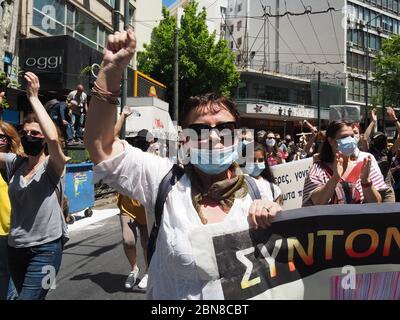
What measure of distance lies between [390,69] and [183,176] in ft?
133

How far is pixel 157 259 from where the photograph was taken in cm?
192

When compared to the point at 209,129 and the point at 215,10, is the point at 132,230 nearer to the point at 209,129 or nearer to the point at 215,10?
the point at 209,129

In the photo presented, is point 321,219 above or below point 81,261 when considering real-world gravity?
above

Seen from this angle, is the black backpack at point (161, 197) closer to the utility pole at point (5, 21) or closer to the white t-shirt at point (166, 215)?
the white t-shirt at point (166, 215)

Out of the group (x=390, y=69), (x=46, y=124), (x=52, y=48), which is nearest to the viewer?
(x=46, y=124)

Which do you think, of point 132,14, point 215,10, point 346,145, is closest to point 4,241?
point 346,145

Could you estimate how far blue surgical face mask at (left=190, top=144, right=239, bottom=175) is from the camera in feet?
6.59

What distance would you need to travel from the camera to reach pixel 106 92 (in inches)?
71.0

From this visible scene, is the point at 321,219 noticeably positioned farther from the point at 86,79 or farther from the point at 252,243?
the point at 86,79

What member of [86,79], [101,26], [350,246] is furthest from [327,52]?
[350,246]

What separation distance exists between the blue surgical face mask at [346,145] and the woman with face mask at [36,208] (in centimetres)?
205

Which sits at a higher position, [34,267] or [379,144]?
[379,144]

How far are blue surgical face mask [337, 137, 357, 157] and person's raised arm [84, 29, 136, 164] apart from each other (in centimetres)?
220

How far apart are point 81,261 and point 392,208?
17.3 ft
